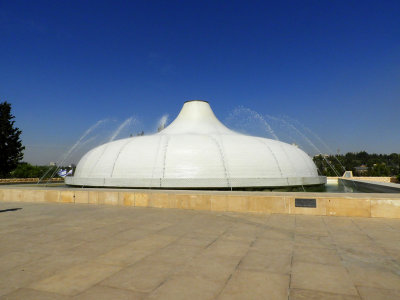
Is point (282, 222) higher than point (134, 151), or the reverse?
point (134, 151)

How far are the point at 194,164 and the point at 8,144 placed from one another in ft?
112

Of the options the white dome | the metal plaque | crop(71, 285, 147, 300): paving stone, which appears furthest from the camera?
the white dome

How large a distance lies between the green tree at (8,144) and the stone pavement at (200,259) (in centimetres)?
3795

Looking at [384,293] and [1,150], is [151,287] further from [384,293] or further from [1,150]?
[1,150]

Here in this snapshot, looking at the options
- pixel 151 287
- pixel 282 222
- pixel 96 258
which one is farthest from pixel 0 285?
pixel 282 222

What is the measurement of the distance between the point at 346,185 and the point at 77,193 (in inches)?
951

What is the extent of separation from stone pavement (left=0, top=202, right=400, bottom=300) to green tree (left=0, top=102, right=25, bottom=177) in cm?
3795

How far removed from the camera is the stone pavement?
3363 mm

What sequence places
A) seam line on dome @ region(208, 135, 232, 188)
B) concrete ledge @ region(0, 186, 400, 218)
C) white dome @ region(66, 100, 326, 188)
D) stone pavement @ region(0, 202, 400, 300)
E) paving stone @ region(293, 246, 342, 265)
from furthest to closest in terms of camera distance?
white dome @ region(66, 100, 326, 188) < seam line on dome @ region(208, 135, 232, 188) < concrete ledge @ region(0, 186, 400, 218) < paving stone @ region(293, 246, 342, 265) < stone pavement @ region(0, 202, 400, 300)

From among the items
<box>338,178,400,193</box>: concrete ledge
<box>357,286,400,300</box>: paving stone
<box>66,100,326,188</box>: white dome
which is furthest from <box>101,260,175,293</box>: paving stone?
<box>66,100,326,188</box>: white dome

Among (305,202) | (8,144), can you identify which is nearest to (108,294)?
(305,202)

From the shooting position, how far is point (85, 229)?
22.3ft

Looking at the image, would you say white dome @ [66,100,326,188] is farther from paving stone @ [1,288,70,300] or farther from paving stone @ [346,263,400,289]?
paving stone @ [1,288,70,300]

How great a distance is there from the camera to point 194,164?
18922 millimetres
